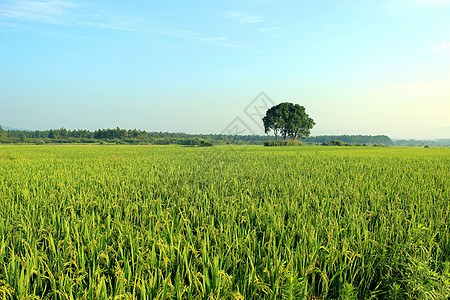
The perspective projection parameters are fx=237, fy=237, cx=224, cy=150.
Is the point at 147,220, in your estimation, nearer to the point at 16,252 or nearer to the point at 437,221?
the point at 16,252

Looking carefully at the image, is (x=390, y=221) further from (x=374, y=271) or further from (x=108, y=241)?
(x=108, y=241)

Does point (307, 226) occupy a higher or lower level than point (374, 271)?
higher

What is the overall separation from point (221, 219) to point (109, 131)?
114 m

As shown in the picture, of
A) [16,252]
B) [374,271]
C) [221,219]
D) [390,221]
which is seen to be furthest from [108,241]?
[390,221]

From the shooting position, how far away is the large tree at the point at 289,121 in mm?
61344

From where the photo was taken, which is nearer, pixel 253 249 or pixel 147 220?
pixel 253 249

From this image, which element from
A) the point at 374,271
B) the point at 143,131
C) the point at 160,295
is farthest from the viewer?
the point at 143,131

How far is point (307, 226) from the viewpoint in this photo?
279 cm

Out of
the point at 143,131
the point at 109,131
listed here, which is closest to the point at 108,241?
the point at 109,131

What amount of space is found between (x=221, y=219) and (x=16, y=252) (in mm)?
2248

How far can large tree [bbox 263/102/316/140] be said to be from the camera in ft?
201

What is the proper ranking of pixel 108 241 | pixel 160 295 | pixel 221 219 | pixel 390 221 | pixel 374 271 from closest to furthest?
1. pixel 160 295
2. pixel 374 271
3. pixel 108 241
4. pixel 221 219
5. pixel 390 221

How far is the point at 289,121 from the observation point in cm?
6228

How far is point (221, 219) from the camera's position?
308 centimetres
